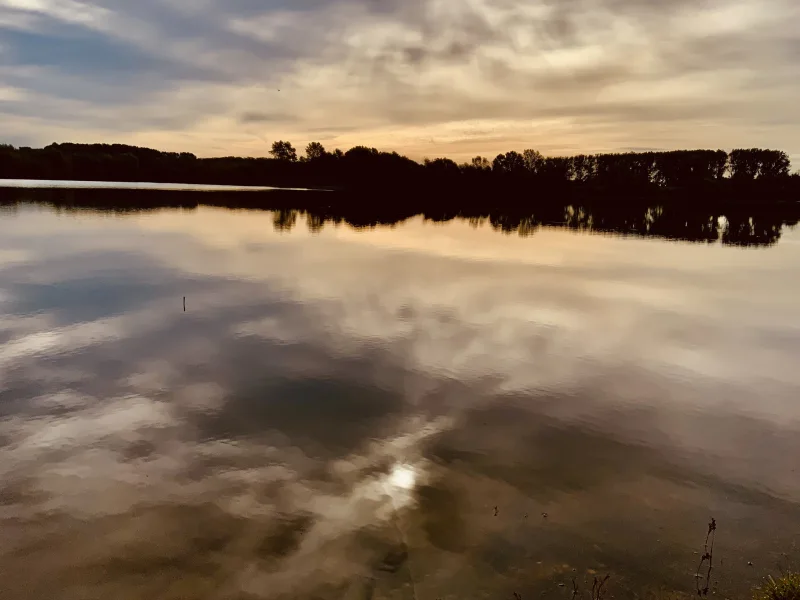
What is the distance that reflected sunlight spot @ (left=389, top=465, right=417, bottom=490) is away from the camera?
37.9 feet

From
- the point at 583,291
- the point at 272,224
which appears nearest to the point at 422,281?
the point at 583,291

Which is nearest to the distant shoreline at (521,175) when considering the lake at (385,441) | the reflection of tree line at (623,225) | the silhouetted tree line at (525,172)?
the silhouetted tree line at (525,172)

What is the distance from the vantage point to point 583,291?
110 feet

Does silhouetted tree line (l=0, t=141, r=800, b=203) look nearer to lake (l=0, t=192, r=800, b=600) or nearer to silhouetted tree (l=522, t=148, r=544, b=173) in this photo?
silhouetted tree (l=522, t=148, r=544, b=173)

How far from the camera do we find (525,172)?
169 meters

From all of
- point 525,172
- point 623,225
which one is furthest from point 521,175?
point 623,225

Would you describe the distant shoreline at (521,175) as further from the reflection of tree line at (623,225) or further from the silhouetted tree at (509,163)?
the reflection of tree line at (623,225)

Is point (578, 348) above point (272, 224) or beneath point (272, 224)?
beneath

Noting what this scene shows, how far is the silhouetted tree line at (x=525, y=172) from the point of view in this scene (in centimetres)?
16400

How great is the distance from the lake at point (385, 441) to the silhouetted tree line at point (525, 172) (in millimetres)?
140427

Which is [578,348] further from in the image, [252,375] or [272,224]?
[272,224]

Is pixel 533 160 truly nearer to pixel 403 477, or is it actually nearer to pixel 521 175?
pixel 521 175

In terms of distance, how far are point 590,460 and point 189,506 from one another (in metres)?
9.75

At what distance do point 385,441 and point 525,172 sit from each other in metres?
168
